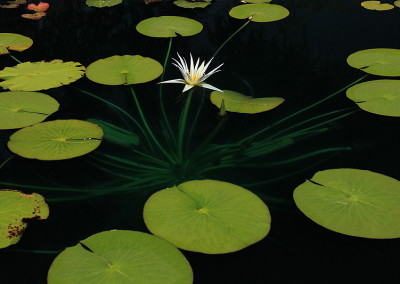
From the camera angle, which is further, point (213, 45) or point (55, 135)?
point (213, 45)

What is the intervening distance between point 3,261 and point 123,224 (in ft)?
1.59

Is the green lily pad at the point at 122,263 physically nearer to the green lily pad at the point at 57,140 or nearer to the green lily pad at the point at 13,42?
the green lily pad at the point at 57,140

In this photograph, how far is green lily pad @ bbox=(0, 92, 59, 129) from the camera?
2.25 metres

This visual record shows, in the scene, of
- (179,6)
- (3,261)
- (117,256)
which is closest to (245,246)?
(117,256)

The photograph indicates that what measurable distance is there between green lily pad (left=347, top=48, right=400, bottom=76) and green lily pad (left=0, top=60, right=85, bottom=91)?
6.27ft

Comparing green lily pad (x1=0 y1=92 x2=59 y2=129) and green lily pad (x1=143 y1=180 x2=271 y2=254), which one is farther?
green lily pad (x1=0 y1=92 x2=59 y2=129)

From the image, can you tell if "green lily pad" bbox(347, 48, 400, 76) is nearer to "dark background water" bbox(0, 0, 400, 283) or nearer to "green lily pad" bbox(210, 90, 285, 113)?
"dark background water" bbox(0, 0, 400, 283)

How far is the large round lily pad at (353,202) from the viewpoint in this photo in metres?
1.59

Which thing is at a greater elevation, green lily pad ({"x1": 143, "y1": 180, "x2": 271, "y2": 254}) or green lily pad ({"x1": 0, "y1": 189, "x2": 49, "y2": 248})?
green lily pad ({"x1": 143, "y1": 180, "x2": 271, "y2": 254})

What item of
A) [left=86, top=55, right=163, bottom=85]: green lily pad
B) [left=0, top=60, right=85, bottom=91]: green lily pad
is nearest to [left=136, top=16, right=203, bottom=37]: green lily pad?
[left=86, top=55, right=163, bottom=85]: green lily pad

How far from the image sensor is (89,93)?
8.75 ft

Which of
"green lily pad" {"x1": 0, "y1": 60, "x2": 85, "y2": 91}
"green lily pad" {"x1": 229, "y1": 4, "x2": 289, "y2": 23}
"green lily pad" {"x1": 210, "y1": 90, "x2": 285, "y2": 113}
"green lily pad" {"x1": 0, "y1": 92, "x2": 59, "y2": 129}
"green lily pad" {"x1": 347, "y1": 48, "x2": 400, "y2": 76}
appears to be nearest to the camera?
"green lily pad" {"x1": 0, "y1": 92, "x2": 59, "y2": 129}

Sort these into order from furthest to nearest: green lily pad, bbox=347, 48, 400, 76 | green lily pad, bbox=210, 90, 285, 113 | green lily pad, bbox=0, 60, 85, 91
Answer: green lily pad, bbox=347, 48, 400, 76
green lily pad, bbox=0, 60, 85, 91
green lily pad, bbox=210, 90, 285, 113

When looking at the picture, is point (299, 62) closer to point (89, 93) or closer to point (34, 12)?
point (89, 93)
